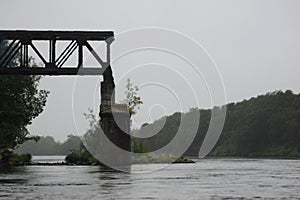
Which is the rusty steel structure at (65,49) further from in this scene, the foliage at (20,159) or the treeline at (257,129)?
the treeline at (257,129)

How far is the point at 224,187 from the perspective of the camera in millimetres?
18859

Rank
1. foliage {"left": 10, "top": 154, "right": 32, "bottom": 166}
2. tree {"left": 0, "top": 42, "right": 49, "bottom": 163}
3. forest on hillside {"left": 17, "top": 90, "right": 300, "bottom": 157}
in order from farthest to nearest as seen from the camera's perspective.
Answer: forest on hillside {"left": 17, "top": 90, "right": 300, "bottom": 157}, foliage {"left": 10, "top": 154, "right": 32, "bottom": 166}, tree {"left": 0, "top": 42, "right": 49, "bottom": 163}

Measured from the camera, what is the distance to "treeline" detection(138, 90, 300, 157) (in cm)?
14312

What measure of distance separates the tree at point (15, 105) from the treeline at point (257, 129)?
79.3m

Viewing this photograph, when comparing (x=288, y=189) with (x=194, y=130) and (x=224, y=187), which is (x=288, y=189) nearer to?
(x=224, y=187)

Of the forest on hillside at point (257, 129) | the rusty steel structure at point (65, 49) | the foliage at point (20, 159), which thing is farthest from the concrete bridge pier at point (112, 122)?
the forest on hillside at point (257, 129)

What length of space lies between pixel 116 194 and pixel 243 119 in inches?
5975

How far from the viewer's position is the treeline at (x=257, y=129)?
143125 millimetres

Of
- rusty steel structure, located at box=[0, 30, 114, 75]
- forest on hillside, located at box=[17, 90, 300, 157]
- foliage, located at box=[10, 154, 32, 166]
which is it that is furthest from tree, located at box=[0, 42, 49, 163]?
forest on hillside, located at box=[17, 90, 300, 157]

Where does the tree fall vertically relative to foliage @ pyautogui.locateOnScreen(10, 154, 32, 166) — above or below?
above

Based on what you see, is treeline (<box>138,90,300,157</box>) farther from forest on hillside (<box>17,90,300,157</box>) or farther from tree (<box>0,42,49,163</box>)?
tree (<box>0,42,49,163</box>)

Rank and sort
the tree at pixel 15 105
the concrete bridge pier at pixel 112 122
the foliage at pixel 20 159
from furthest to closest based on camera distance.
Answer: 1. the foliage at pixel 20 159
2. the tree at pixel 15 105
3. the concrete bridge pier at pixel 112 122

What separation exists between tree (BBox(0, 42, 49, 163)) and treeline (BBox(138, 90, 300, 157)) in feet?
260

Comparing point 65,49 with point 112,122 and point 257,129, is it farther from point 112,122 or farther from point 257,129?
point 257,129
